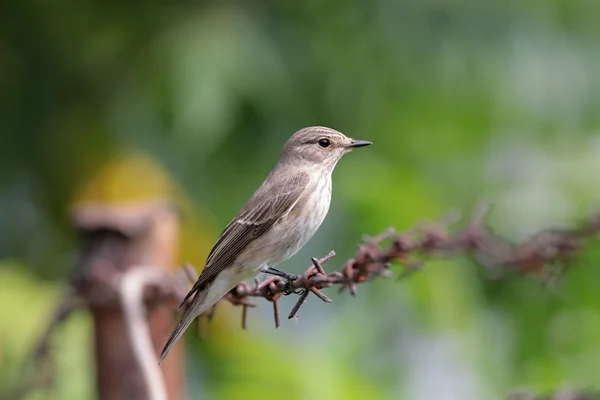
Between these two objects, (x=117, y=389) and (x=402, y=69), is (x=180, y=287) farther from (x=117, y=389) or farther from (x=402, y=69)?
(x=402, y=69)

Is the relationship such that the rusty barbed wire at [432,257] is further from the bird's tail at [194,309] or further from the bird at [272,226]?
the bird at [272,226]

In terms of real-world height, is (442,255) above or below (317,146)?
below

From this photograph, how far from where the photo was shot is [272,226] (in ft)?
10.5

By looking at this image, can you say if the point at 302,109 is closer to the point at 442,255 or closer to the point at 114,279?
the point at 114,279

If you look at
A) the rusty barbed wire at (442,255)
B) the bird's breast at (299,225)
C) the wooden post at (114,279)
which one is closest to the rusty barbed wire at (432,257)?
the rusty barbed wire at (442,255)

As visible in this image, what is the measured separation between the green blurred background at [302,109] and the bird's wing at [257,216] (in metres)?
2.06

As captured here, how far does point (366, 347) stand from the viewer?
4711mm

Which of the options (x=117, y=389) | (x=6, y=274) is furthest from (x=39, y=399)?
(x=117, y=389)

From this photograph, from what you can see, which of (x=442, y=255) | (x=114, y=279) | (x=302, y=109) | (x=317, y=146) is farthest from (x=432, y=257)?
(x=302, y=109)

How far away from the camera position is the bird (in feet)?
9.71

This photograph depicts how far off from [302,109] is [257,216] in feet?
11.7

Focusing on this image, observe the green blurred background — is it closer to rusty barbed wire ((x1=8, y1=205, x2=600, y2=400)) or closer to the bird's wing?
the bird's wing

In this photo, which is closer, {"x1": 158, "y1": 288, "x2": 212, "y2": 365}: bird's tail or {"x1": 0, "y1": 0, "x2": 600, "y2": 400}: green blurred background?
{"x1": 158, "y1": 288, "x2": 212, "y2": 365}: bird's tail

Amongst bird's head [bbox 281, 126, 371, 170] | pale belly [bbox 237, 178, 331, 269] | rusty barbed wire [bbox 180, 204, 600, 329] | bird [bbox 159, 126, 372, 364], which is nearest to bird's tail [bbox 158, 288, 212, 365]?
bird [bbox 159, 126, 372, 364]
